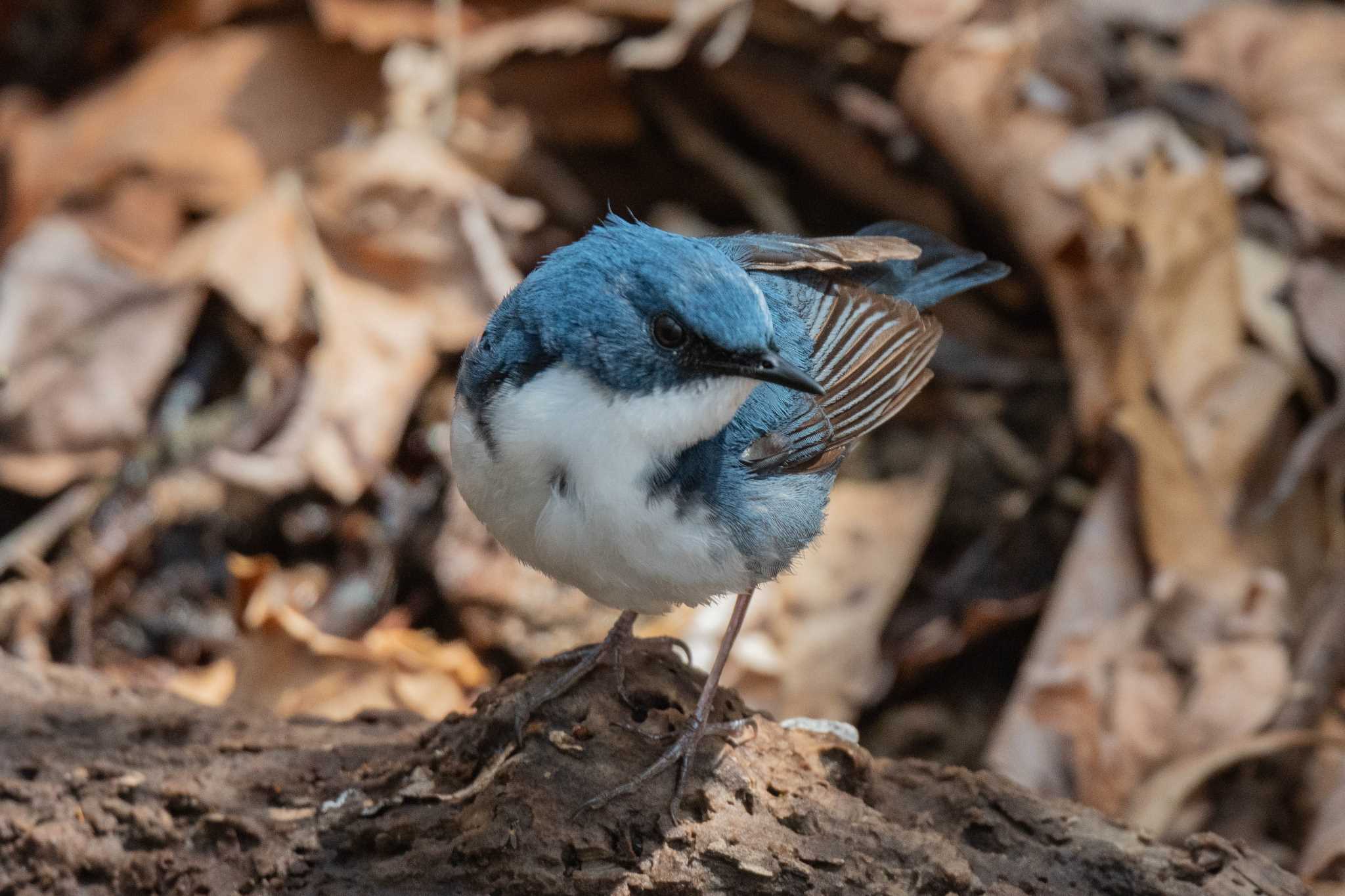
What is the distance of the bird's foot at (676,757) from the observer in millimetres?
2891

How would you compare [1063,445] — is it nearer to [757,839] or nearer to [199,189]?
[757,839]

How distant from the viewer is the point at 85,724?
3.37m

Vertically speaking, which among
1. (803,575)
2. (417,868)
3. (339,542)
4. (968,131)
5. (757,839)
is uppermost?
(968,131)

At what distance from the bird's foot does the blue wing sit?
639mm

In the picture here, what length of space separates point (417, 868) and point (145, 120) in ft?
14.9

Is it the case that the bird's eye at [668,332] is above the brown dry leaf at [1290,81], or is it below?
below

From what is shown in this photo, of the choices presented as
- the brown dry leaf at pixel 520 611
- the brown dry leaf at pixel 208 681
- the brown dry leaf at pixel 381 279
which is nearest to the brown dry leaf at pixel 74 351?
the brown dry leaf at pixel 381 279

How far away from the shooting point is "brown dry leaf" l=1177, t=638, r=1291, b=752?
436 centimetres

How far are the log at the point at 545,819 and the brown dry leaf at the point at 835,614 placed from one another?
1382 millimetres

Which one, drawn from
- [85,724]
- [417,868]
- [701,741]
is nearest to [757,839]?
[701,741]

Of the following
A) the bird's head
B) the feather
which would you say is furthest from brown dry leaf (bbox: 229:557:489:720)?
the bird's head

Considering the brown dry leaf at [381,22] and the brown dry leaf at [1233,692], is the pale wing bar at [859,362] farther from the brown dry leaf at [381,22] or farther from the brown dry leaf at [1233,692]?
the brown dry leaf at [381,22]

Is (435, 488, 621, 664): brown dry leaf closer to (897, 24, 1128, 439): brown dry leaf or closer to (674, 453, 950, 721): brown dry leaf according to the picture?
(674, 453, 950, 721): brown dry leaf

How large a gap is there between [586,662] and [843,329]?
1116mm
